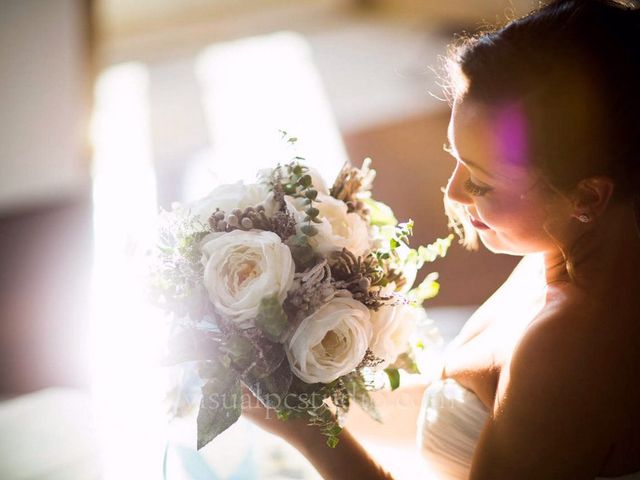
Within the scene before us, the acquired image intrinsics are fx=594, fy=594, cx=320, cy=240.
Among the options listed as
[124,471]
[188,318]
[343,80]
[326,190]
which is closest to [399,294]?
[326,190]

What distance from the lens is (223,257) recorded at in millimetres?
773

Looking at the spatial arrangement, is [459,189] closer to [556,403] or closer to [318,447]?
[556,403]

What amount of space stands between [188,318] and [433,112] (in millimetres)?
3795

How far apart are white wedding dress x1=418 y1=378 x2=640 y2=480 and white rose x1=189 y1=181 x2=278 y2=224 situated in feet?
1.52

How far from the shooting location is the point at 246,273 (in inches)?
30.8

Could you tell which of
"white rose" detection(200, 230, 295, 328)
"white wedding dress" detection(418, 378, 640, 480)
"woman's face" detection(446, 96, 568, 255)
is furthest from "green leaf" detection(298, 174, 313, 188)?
"white wedding dress" detection(418, 378, 640, 480)

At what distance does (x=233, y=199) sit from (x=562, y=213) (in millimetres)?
486

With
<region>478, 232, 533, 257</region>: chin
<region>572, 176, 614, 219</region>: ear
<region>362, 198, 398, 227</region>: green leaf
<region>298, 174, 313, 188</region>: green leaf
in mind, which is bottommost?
<region>478, 232, 533, 257</region>: chin

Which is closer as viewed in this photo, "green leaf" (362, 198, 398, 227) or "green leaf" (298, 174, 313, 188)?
"green leaf" (298, 174, 313, 188)

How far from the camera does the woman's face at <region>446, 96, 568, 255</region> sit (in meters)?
0.85

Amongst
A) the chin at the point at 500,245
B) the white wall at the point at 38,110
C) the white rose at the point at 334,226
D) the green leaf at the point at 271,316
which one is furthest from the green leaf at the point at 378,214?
the white wall at the point at 38,110

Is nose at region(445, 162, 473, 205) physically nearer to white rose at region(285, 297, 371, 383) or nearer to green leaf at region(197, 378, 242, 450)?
white rose at region(285, 297, 371, 383)

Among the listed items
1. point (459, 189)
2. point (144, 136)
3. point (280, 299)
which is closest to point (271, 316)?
point (280, 299)

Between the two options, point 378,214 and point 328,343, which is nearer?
point 328,343
